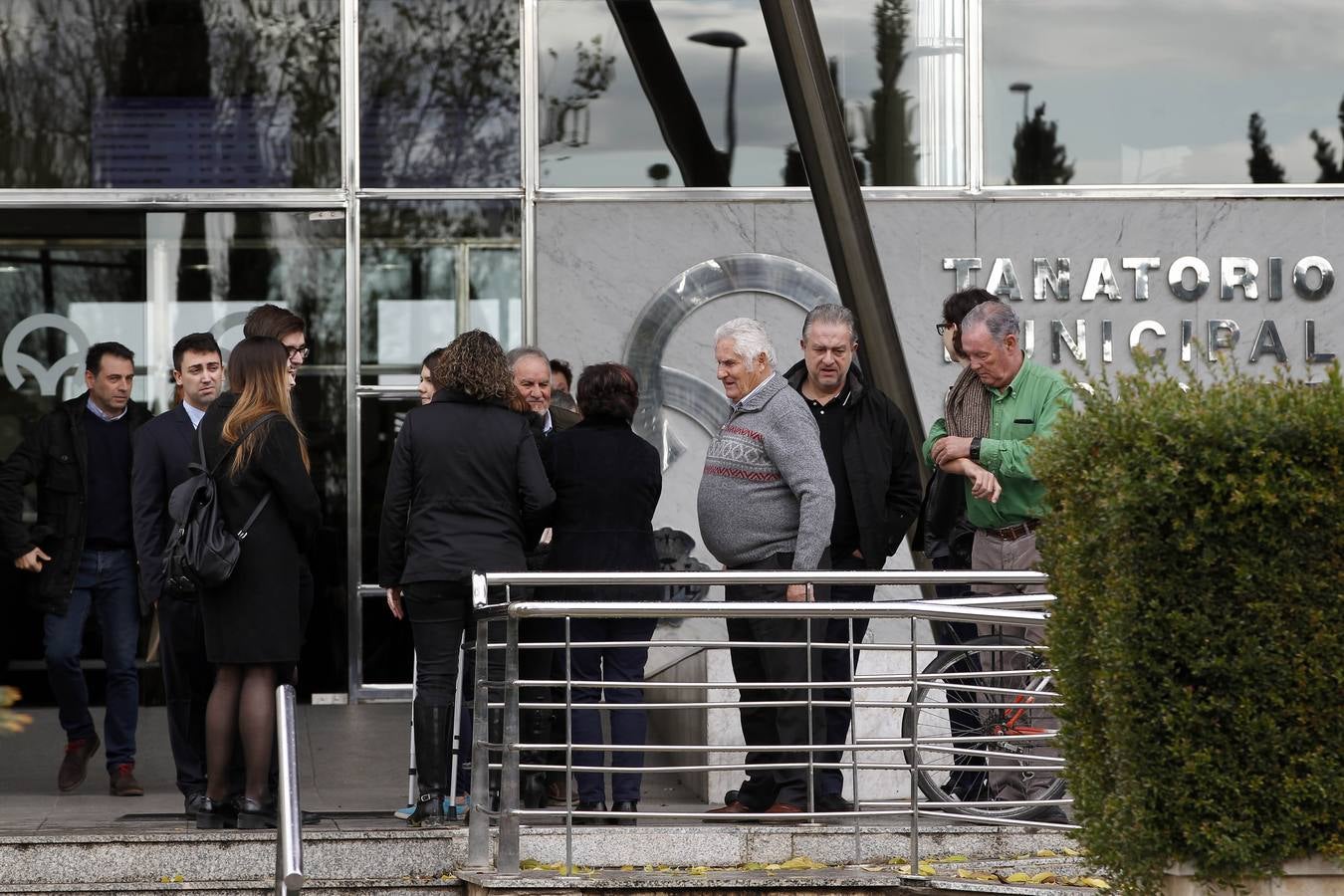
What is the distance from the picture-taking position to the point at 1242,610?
416 cm

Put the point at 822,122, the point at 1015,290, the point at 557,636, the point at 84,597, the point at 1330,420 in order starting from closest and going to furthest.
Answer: the point at 1330,420, the point at 557,636, the point at 84,597, the point at 822,122, the point at 1015,290

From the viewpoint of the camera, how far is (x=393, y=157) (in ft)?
36.7

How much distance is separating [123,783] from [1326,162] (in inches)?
311

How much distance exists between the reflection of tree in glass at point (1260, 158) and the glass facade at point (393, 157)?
22 mm

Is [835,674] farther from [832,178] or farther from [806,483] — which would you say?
[832,178]

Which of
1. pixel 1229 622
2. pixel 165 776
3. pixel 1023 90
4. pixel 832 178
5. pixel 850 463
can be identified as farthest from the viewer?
pixel 1023 90

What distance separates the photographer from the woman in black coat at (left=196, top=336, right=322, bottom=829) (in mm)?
6613

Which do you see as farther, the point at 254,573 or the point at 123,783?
the point at 123,783

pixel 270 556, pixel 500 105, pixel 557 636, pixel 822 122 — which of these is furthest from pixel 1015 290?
pixel 270 556

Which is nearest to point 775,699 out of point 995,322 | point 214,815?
point 995,322

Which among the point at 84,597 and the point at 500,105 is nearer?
the point at 84,597

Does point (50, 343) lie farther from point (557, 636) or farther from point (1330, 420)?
point (1330, 420)

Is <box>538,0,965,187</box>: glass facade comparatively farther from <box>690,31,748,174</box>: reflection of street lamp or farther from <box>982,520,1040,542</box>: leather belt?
<box>982,520,1040,542</box>: leather belt

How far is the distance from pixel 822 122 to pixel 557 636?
343cm
